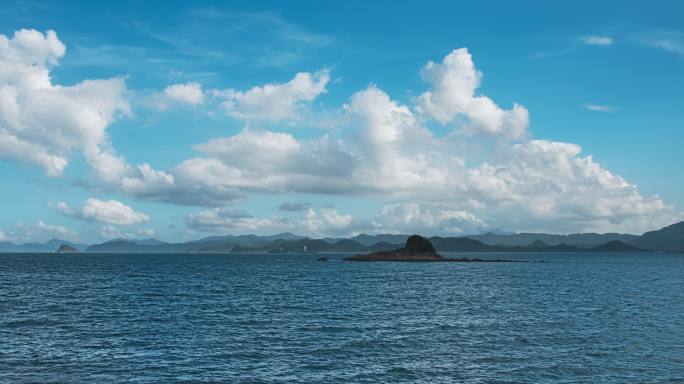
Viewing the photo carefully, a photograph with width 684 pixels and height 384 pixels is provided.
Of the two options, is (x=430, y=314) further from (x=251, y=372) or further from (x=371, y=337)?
(x=251, y=372)

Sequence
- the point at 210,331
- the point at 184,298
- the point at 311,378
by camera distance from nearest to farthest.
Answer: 1. the point at 311,378
2. the point at 210,331
3. the point at 184,298

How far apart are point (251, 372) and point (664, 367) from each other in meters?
27.4

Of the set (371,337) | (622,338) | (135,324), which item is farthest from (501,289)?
(135,324)

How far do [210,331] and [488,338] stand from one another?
24.4 m

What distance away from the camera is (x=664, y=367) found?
35656 mm

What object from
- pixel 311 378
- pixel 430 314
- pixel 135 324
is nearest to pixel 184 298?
pixel 135 324

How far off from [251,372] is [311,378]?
4.01 metres

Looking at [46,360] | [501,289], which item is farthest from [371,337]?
[501,289]

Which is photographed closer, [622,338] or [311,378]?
[311,378]

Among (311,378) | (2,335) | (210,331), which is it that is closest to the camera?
(311,378)

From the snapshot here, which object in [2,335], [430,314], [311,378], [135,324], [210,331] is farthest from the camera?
[430,314]

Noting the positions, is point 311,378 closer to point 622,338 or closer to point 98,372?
point 98,372

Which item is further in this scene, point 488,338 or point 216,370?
point 488,338

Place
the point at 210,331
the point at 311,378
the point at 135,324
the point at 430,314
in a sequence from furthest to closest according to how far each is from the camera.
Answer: the point at 430,314 → the point at 135,324 → the point at 210,331 → the point at 311,378
